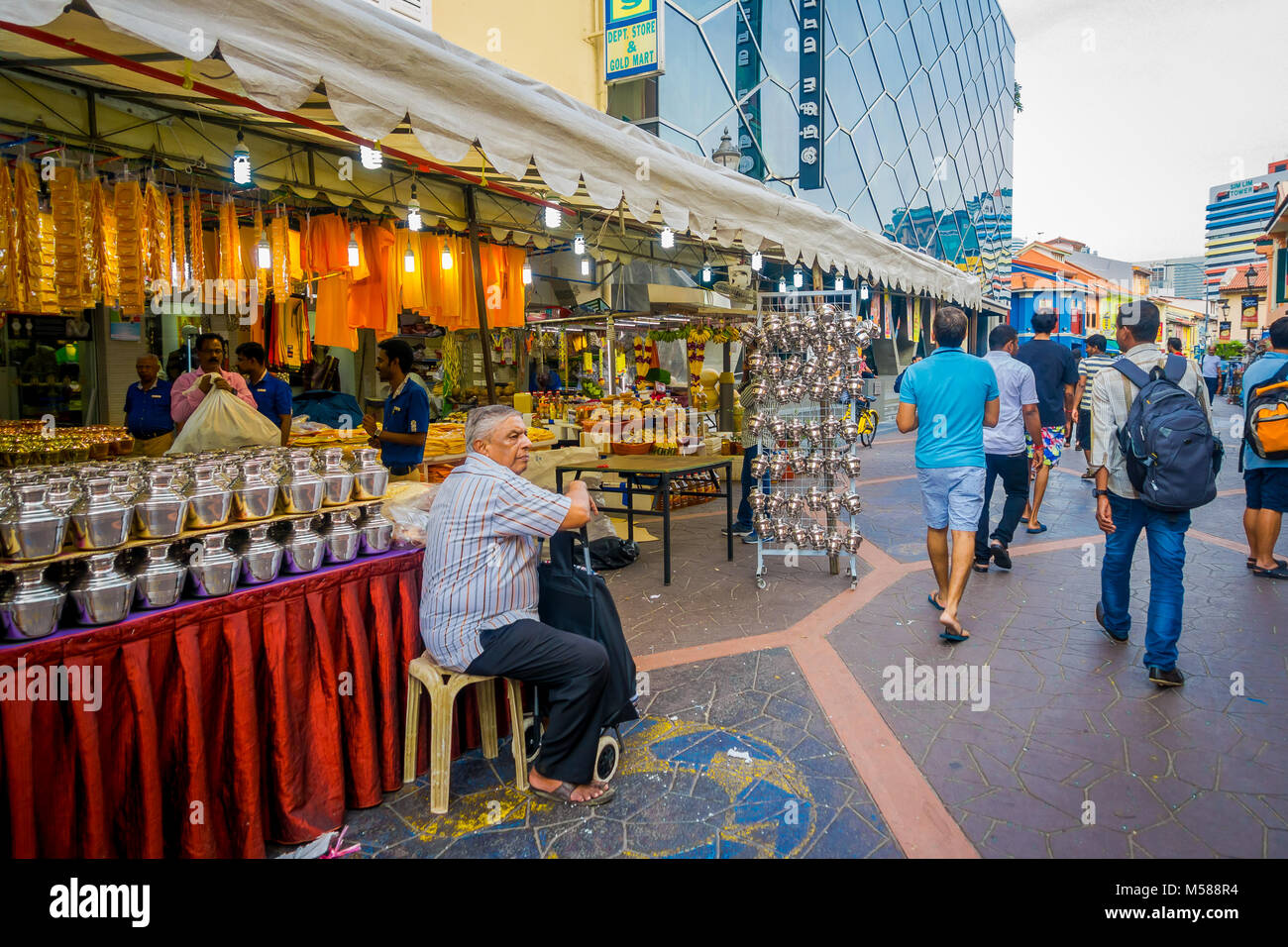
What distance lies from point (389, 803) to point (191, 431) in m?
2.40

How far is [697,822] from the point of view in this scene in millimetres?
2885

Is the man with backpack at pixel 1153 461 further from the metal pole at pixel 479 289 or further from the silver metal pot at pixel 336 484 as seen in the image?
the silver metal pot at pixel 336 484

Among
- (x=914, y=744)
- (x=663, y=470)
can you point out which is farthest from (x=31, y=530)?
(x=663, y=470)

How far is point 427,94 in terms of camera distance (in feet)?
10.1

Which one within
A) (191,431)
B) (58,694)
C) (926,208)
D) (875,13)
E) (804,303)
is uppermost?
(875,13)

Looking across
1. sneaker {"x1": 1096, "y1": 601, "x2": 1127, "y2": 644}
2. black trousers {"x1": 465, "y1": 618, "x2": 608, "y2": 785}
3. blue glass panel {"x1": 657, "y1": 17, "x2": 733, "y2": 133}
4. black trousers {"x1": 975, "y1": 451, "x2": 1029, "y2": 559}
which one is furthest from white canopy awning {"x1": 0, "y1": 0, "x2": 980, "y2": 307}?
blue glass panel {"x1": 657, "y1": 17, "x2": 733, "y2": 133}

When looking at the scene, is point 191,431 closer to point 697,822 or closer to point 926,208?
point 697,822

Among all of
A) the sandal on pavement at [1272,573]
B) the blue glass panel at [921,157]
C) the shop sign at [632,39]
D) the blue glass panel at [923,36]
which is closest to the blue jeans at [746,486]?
the sandal on pavement at [1272,573]

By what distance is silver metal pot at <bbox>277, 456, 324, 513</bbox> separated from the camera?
2.95 meters

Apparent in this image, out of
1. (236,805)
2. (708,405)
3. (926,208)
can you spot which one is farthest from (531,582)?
(926,208)

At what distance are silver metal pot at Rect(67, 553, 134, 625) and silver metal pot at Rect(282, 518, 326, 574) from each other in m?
0.60

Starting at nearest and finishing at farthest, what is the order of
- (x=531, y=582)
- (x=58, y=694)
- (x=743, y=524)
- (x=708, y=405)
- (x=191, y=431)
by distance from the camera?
(x=58, y=694) → (x=531, y=582) → (x=191, y=431) → (x=743, y=524) → (x=708, y=405)

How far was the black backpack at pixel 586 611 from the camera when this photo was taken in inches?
127

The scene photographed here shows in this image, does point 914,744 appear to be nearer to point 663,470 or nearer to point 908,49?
point 663,470
